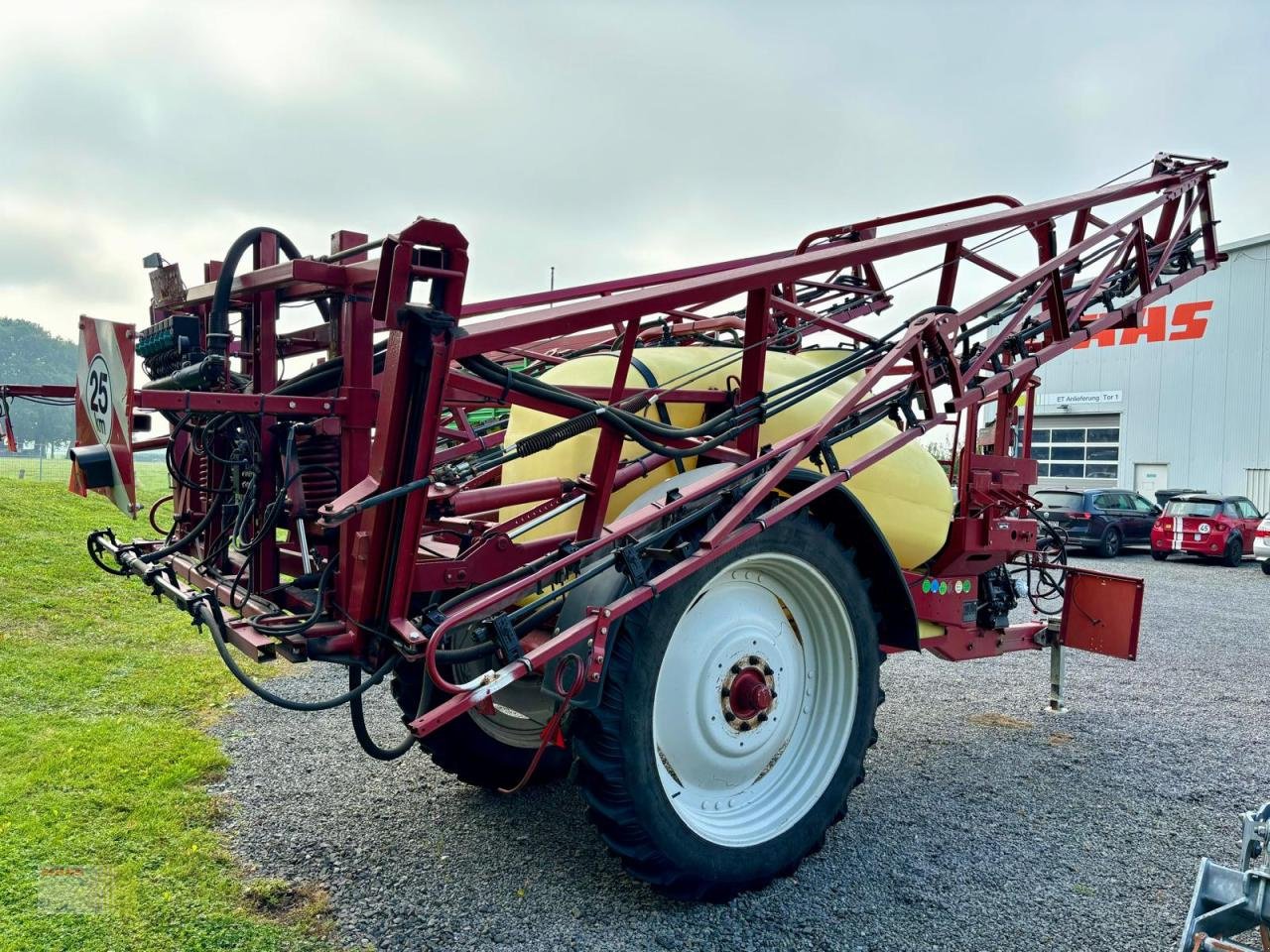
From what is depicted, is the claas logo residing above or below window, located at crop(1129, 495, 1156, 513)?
above

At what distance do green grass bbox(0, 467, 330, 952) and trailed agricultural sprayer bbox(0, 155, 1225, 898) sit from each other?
29.7 inches

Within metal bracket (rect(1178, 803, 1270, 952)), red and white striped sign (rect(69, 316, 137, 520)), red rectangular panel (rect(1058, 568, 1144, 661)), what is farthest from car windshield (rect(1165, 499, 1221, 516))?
red and white striped sign (rect(69, 316, 137, 520))

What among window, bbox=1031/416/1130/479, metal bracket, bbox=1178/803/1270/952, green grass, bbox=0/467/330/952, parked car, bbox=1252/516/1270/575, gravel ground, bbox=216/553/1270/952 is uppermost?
window, bbox=1031/416/1130/479

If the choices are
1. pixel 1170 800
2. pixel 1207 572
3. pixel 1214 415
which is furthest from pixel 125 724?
pixel 1214 415

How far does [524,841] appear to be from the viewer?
11.8 feet

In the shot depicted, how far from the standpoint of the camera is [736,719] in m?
3.26

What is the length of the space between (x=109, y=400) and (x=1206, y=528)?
17.9 metres

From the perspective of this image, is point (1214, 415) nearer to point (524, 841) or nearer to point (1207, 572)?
point (1207, 572)

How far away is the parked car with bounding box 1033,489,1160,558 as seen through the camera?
17.3m

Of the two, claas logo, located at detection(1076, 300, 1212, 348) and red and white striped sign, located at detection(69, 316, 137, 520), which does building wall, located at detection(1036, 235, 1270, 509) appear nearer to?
claas logo, located at detection(1076, 300, 1212, 348)

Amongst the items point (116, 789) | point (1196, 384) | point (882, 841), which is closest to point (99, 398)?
point (116, 789)

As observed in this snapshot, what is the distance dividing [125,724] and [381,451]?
3.39 m

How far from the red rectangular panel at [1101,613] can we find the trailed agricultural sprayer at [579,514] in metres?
1.51

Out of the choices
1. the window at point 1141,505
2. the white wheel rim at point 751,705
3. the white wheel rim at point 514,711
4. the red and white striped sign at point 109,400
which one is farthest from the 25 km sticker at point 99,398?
the window at point 1141,505
